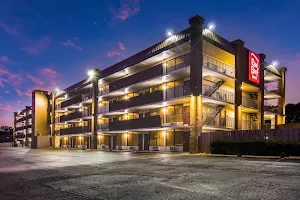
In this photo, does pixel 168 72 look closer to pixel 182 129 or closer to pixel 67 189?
pixel 182 129

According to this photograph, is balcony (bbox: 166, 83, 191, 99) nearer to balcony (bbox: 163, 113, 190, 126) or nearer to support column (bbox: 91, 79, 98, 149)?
balcony (bbox: 163, 113, 190, 126)

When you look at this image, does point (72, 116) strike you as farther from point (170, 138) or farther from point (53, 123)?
point (170, 138)

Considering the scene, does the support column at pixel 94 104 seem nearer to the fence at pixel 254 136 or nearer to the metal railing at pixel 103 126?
the metal railing at pixel 103 126

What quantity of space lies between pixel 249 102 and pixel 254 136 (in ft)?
42.5

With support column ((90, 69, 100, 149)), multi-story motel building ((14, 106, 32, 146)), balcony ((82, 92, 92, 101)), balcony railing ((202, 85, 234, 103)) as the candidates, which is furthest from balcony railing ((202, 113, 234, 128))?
multi-story motel building ((14, 106, 32, 146))

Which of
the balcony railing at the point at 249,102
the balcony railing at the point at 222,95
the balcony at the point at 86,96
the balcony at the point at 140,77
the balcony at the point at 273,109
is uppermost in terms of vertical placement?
A: the balcony at the point at 140,77

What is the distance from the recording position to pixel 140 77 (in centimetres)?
3503

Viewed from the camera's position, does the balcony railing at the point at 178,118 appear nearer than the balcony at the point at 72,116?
Yes

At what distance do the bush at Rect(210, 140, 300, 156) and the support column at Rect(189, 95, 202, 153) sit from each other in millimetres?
3327

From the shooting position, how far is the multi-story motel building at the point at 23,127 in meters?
88.4

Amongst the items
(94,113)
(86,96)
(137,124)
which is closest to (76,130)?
(86,96)

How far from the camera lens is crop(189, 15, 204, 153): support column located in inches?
1032

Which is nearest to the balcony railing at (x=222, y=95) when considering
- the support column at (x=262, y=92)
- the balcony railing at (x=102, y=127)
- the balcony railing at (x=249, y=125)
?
the balcony railing at (x=249, y=125)

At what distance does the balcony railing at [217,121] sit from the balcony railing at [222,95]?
6.74ft
